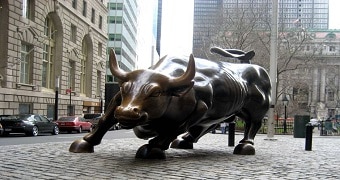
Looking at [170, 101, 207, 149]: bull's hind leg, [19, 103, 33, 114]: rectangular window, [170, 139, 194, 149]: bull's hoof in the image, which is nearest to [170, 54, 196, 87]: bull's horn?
[170, 101, 207, 149]: bull's hind leg

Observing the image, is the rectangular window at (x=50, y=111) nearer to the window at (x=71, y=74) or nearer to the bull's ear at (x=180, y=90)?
the window at (x=71, y=74)

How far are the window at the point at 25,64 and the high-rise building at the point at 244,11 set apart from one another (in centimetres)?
1606

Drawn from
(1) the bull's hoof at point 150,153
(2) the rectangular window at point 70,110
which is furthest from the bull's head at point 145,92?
(2) the rectangular window at point 70,110

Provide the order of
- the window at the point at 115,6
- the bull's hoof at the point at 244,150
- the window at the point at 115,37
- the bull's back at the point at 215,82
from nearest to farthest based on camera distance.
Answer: the bull's back at the point at 215,82, the bull's hoof at the point at 244,150, the window at the point at 115,6, the window at the point at 115,37

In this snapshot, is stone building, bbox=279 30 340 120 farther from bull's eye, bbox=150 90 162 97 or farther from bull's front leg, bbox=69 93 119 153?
bull's eye, bbox=150 90 162 97

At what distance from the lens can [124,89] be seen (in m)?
7.25

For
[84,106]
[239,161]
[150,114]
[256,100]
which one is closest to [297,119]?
[256,100]

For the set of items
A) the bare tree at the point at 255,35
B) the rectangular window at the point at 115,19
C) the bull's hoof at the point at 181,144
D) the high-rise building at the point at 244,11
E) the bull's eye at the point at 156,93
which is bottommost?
the bull's hoof at the point at 181,144

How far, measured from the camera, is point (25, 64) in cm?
3544

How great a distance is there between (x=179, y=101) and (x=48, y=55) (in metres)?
34.1

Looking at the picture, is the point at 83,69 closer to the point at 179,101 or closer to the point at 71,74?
the point at 71,74

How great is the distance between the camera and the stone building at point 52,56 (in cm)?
3147

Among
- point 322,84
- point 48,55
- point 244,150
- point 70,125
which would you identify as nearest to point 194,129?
point 244,150

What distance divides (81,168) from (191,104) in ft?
7.83
